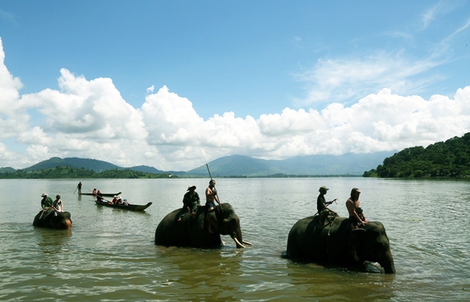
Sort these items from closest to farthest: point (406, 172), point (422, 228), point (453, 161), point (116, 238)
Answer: point (116, 238), point (422, 228), point (453, 161), point (406, 172)

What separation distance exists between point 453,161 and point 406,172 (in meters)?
21.2

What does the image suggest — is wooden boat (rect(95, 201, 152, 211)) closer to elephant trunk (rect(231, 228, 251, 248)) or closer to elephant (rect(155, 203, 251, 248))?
elephant (rect(155, 203, 251, 248))

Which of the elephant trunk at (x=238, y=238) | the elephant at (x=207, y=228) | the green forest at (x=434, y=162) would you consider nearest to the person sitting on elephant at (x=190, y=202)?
the elephant at (x=207, y=228)

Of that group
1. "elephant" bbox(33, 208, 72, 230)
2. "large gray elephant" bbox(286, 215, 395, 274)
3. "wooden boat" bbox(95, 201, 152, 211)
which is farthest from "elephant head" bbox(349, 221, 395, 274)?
"wooden boat" bbox(95, 201, 152, 211)

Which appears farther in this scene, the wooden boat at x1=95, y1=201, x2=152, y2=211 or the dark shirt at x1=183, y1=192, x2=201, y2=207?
the wooden boat at x1=95, y1=201, x2=152, y2=211

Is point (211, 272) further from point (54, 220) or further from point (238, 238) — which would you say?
point (54, 220)

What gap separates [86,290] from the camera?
10383 millimetres

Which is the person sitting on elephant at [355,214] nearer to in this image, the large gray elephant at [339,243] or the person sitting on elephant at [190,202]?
the large gray elephant at [339,243]

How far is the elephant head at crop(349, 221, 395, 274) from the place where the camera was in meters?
11.2

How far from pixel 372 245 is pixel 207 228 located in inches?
286

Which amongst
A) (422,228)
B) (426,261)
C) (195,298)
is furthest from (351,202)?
(422,228)

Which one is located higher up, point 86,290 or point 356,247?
point 356,247

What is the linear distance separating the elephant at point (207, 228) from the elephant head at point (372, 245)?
18.7ft

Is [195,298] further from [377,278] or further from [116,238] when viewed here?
[116,238]
